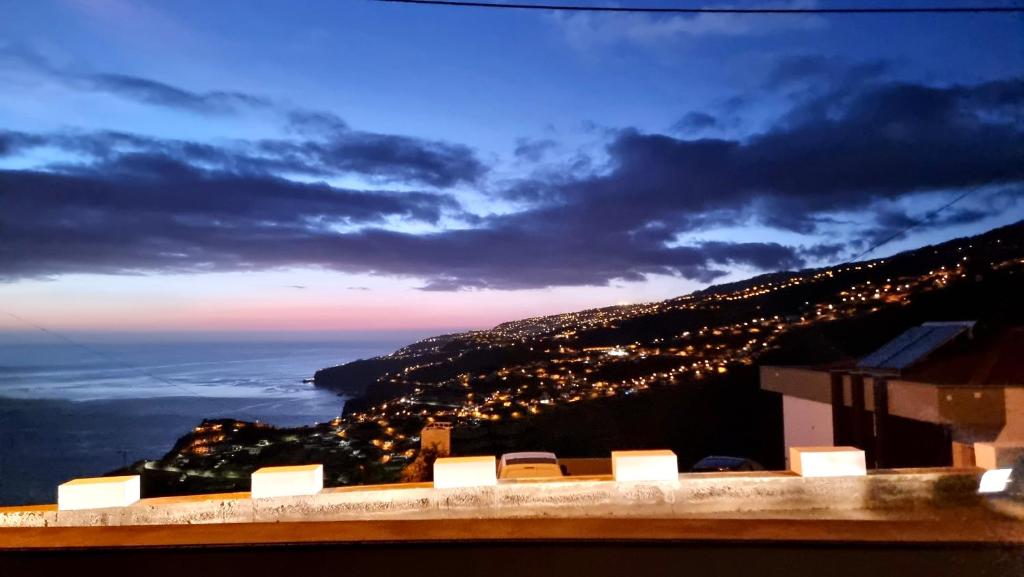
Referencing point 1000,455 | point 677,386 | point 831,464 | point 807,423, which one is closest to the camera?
point 831,464

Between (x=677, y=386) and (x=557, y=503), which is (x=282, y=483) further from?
(x=677, y=386)

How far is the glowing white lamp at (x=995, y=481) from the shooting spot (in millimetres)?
5254

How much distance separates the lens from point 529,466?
1094 centimetres

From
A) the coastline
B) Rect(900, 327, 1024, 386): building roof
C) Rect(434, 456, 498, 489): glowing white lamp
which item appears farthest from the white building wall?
the coastline

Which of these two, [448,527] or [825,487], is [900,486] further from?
[448,527]

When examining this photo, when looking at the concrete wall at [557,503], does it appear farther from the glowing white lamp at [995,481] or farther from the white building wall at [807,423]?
the white building wall at [807,423]

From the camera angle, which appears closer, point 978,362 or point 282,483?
point 282,483

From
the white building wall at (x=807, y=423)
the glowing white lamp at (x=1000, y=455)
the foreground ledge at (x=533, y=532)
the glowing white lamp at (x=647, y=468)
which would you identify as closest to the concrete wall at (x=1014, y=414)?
the glowing white lamp at (x=1000, y=455)

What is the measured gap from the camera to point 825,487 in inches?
205

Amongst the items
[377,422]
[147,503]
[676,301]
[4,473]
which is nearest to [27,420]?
[4,473]

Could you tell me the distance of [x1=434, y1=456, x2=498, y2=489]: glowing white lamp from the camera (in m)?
5.24

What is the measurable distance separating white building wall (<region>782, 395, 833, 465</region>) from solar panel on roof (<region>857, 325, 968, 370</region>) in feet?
4.15

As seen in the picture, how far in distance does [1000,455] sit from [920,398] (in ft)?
15.9

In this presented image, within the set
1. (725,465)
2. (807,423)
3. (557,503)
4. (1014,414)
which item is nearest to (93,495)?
(557,503)
